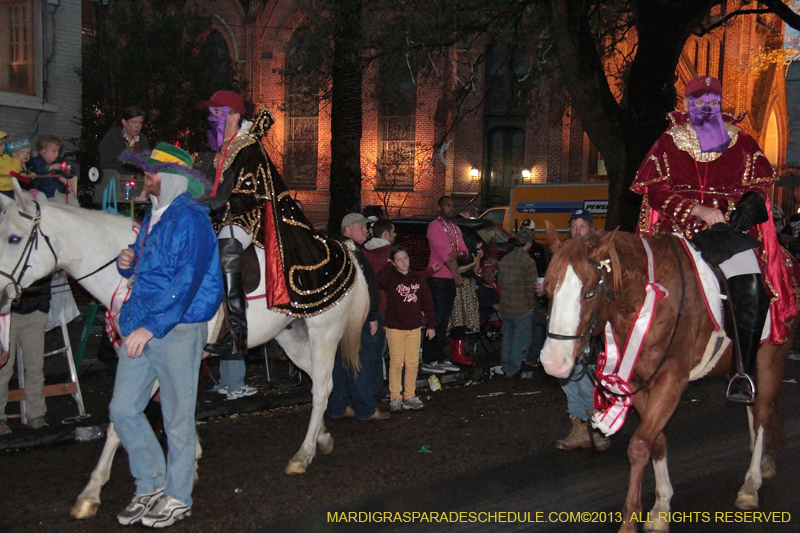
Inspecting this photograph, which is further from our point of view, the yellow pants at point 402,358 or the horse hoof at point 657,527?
the yellow pants at point 402,358

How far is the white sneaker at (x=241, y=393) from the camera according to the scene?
375 inches

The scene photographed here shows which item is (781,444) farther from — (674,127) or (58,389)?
(58,389)

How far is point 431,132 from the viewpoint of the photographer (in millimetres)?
39250

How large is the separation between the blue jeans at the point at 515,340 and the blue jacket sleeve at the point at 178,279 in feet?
22.5

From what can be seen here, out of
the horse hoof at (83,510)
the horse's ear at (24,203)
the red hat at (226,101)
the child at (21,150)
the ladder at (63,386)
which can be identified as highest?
the red hat at (226,101)

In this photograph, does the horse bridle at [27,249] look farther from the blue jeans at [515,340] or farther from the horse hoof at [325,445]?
the blue jeans at [515,340]

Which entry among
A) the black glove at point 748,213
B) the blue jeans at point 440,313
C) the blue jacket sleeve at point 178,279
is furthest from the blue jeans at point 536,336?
the blue jacket sleeve at point 178,279

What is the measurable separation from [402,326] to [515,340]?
2.60 metres

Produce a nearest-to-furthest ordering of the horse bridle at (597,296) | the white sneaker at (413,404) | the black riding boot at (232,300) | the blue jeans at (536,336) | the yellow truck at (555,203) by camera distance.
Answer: the horse bridle at (597,296), the black riding boot at (232,300), the white sneaker at (413,404), the blue jeans at (536,336), the yellow truck at (555,203)

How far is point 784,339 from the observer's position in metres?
6.04

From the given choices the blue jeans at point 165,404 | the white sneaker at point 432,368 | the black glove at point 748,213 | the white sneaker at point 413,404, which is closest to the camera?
the blue jeans at point 165,404

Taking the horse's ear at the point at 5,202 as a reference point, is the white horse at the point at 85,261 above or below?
below

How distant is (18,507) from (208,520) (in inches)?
55.4

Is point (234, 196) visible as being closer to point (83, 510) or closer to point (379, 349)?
point (83, 510)
